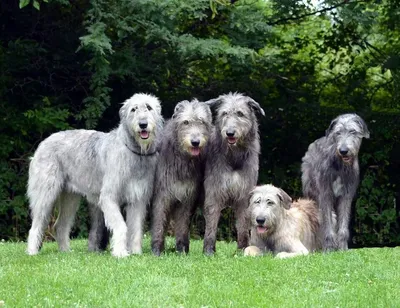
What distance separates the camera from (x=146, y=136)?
37.3 feet

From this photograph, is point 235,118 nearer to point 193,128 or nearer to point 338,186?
point 193,128

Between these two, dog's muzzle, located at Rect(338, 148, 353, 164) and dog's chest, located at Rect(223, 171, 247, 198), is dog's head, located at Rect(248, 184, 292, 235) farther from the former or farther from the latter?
dog's muzzle, located at Rect(338, 148, 353, 164)

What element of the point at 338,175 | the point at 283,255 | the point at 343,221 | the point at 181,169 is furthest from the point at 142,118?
the point at 343,221

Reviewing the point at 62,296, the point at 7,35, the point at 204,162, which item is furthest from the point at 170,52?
the point at 62,296

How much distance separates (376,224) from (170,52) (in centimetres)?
517

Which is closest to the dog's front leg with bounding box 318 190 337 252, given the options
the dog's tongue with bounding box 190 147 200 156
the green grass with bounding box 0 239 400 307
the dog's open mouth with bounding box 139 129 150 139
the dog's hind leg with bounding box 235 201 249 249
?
the green grass with bounding box 0 239 400 307

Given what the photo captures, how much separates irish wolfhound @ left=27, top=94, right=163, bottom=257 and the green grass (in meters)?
0.65

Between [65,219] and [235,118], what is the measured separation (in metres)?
3.21

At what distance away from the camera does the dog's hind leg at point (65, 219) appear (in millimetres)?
13000

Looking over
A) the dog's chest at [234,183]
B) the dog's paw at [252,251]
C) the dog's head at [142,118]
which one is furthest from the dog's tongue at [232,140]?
the dog's paw at [252,251]

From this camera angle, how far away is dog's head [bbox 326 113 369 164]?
39.2 ft

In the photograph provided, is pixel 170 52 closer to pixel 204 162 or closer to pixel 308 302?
pixel 204 162

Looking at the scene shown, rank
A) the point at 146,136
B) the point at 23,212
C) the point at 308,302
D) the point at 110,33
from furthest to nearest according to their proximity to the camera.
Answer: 1. the point at 23,212
2. the point at 110,33
3. the point at 146,136
4. the point at 308,302

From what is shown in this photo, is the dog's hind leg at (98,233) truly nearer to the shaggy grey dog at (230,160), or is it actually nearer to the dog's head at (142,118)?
the dog's head at (142,118)
